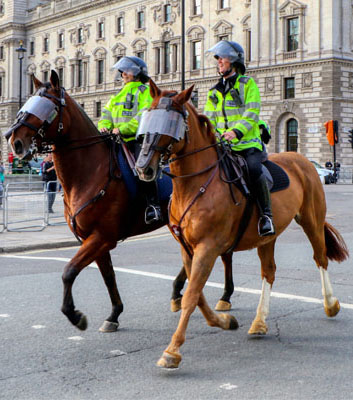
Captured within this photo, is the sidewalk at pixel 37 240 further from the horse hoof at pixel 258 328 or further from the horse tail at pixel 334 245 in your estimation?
the horse hoof at pixel 258 328

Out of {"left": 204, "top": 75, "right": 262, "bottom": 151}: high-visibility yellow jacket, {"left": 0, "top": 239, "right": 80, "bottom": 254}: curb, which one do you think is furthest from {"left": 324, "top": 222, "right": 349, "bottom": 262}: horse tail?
{"left": 0, "top": 239, "right": 80, "bottom": 254}: curb

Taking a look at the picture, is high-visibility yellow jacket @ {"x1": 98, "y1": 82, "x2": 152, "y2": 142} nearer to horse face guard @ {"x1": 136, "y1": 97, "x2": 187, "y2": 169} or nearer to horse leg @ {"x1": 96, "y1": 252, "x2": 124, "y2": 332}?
horse leg @ {"x1": 96, "y1": 252, "x2": 124, "y2": 332}

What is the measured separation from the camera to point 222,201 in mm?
5488

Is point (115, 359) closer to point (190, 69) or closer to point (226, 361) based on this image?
point (226, 361)

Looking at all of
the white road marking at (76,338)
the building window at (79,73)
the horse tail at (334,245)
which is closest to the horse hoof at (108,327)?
the white road marking at (76,338)

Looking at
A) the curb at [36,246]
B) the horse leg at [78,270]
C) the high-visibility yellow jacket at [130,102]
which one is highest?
the high-visibility yellow jacket at [130,102]

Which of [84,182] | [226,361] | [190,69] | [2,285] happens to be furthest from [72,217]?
[190,69]

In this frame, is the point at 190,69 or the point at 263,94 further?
the point at 190,69

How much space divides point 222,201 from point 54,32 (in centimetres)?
7378

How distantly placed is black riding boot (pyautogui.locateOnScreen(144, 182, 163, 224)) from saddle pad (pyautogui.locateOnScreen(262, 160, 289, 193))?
115 cm

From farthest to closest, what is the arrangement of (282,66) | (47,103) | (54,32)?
(54,32) < (282,66) < (47,103)

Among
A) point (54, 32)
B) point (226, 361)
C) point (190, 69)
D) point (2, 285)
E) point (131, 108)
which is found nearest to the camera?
point (226, 361)

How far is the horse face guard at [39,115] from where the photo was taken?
592 cm

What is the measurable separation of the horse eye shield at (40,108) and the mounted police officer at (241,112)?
151 centimetres
